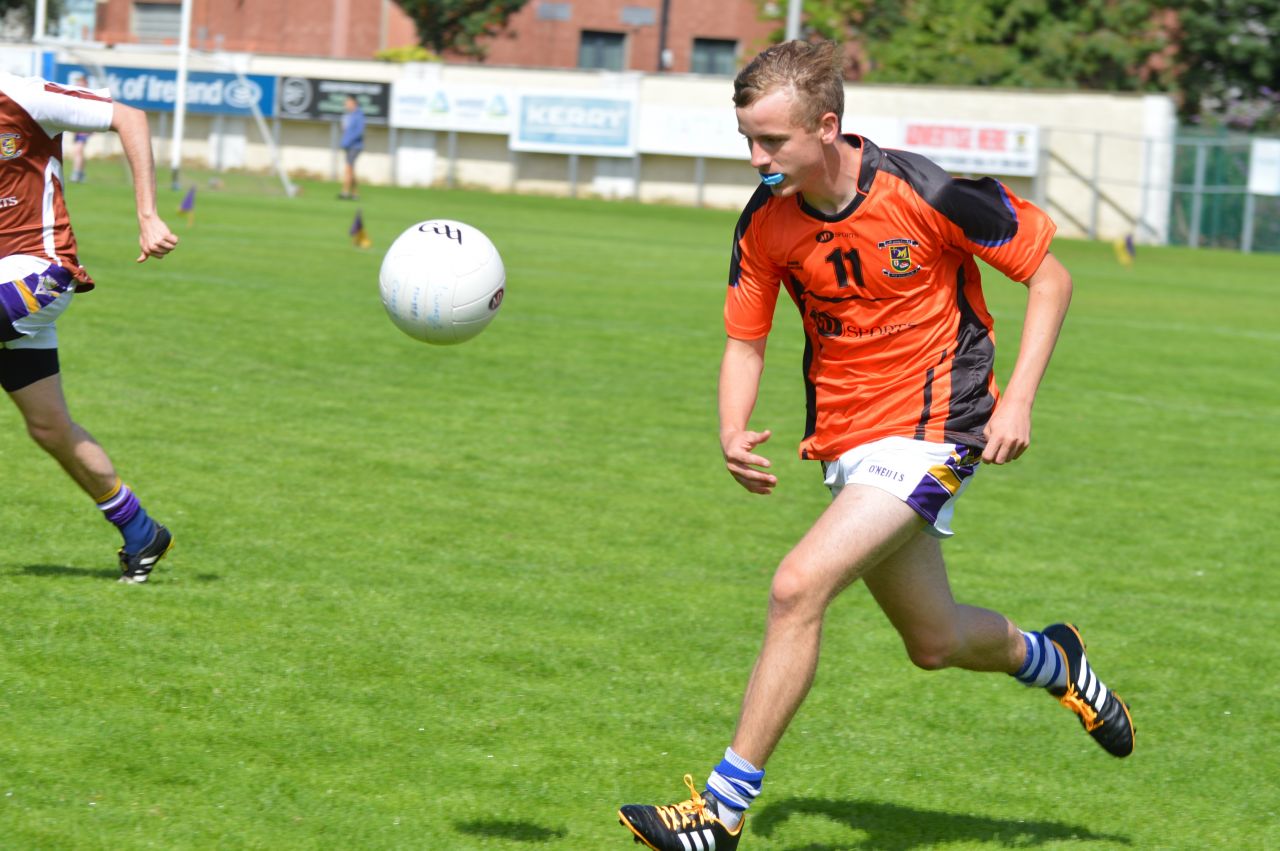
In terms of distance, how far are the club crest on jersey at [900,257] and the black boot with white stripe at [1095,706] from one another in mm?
1540

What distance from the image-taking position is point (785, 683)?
15.1 ft

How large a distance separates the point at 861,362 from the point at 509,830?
173cm

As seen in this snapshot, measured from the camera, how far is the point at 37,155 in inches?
272

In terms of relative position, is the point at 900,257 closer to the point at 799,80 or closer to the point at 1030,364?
the point at 1030,364

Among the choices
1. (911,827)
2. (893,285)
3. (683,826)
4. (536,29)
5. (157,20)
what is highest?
(536,29)

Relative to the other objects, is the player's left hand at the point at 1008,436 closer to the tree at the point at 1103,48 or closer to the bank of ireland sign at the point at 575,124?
the bank of ireland sign at the point at 575,124

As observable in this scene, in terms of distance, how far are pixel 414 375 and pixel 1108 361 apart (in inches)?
308

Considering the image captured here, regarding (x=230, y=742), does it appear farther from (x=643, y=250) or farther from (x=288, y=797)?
(x=643, y=250)

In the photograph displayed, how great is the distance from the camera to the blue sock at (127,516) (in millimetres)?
7074

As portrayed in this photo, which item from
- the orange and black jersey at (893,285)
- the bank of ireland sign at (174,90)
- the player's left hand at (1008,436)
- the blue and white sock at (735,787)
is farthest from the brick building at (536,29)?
the blue and white sock at (735,787)

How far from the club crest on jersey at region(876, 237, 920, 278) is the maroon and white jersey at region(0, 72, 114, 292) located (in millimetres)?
3466

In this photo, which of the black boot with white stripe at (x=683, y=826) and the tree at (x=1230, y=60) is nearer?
the black boot with white stripe at (x=683, y=826)

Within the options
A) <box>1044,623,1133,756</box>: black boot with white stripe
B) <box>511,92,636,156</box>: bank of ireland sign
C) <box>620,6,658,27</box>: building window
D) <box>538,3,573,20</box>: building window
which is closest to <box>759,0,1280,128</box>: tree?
<box>511,92,636,156</box>: bank of ireland sign

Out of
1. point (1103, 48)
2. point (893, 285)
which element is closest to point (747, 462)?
point (893, 285)
